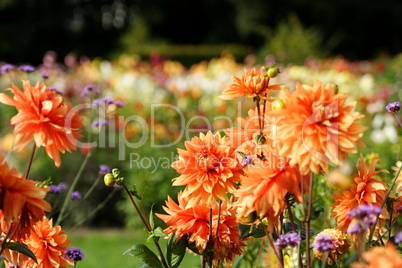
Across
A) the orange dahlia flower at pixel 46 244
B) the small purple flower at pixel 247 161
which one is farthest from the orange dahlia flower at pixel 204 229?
the orange dahlia flower at pixel 46 244

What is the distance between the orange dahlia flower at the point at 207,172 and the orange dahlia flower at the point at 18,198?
325 millimetres

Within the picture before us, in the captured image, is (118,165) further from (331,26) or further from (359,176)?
(331,26)

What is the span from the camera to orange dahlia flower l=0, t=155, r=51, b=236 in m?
1.11

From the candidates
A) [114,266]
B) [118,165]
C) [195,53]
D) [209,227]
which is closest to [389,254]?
[209,227]

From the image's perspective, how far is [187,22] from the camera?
22047mm

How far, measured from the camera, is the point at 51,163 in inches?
Result: 196

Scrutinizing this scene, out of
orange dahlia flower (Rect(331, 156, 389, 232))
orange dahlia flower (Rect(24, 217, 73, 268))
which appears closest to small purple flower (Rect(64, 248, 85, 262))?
orange dahlia flower (Rect(24, 217, 73, 268))

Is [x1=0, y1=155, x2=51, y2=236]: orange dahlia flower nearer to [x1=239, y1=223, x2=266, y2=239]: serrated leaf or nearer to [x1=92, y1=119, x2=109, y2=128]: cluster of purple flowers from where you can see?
[x1=239, y1=223, x2=266, y2=239]: serrated leaf

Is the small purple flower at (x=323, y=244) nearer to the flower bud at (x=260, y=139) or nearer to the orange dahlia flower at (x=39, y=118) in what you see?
the flower bud at (x=260, y=139)

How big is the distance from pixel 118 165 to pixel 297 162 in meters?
3.95

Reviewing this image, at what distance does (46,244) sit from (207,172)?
1.42 ft

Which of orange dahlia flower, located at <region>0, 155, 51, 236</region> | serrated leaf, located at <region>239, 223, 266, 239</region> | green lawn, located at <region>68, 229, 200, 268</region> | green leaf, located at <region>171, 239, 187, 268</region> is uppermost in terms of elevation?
orange dahlia flower, located at <region>0, 155, 51, 236</region>

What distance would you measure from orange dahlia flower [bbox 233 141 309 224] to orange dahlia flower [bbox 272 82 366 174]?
0.07 m

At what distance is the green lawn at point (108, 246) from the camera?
4.07 m
